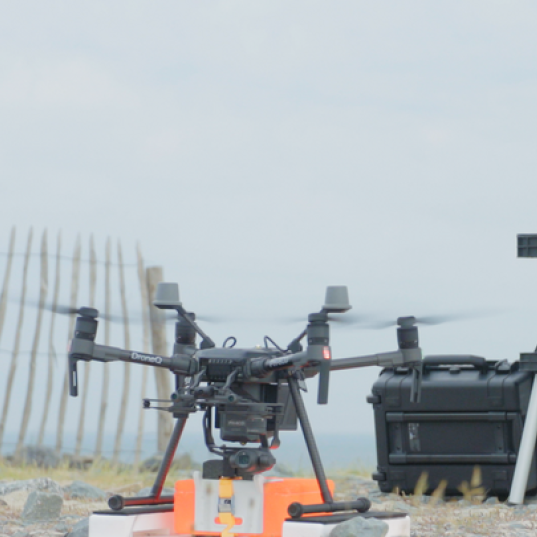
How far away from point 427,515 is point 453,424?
0.96 m

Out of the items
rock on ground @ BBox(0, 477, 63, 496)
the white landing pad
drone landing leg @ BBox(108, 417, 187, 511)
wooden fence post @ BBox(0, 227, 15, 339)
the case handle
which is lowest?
rock on ground @ BBox(0, 477, 63, 496)

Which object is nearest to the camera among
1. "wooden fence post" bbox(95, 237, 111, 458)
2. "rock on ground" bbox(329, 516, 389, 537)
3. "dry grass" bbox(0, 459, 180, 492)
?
"rock on ground" bbox(329, 516, 389, 537)

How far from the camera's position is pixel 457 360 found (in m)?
6.98

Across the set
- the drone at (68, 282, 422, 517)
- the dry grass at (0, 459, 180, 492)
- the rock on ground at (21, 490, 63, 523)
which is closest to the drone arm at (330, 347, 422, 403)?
Result: the drone at (68, 282, 422, 517)

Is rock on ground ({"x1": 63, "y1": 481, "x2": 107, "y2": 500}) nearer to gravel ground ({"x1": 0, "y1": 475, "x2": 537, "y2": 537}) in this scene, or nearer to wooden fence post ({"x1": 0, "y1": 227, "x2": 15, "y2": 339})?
gravel ground ({"x1": 0, "y1": 475, "x2": 537, "y2": 537})

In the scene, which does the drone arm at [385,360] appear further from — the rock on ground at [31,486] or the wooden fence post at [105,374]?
the wooden fence post at [105,374]

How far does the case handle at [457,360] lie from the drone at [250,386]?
2.57 meters

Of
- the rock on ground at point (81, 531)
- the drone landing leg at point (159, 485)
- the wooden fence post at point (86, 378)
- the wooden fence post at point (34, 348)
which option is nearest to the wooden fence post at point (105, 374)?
the wooden fence post at point (86, 378)

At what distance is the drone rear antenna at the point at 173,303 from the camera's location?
4605 mm

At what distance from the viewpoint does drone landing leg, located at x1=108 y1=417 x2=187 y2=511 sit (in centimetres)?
448

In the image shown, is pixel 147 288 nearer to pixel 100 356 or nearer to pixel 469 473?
pixel 469 473

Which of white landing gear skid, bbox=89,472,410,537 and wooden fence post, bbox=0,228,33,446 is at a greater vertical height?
wooden fence post, bbox=0,228,33,446

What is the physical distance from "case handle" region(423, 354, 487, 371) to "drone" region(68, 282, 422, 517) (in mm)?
2573

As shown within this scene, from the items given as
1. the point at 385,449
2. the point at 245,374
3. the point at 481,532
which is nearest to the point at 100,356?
the point at 245,374
